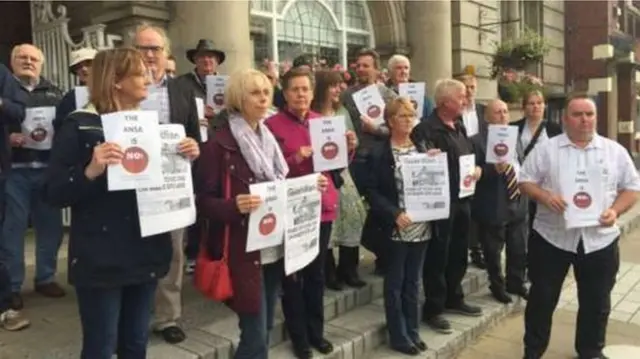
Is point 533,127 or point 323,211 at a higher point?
point 533,127

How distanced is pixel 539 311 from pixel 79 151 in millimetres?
Answer: 3307

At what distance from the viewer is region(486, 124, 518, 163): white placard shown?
16.6 feet

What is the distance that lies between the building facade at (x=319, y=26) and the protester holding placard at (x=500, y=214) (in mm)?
3424

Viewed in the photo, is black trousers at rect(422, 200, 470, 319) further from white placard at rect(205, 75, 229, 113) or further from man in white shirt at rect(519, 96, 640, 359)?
white placard at rect(205, 75, 229, 113)

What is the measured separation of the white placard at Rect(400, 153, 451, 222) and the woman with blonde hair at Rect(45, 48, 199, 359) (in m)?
1.95

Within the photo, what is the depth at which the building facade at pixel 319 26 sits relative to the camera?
7289mm

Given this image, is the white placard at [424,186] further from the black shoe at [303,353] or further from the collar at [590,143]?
the black shoe at [303,353]

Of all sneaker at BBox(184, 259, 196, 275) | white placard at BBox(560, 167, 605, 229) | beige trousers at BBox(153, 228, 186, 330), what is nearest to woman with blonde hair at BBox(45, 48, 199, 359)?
beige trousers at BBox(153, 228, 186, 330)

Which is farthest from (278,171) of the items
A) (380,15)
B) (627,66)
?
(627,66)

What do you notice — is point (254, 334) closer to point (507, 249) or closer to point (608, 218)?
point (608, 218)

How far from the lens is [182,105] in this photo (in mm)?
3797

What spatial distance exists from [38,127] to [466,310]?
12.1 feet

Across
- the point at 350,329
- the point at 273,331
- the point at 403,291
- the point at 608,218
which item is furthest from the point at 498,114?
the point at 273,331

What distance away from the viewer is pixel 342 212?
4816 mm
